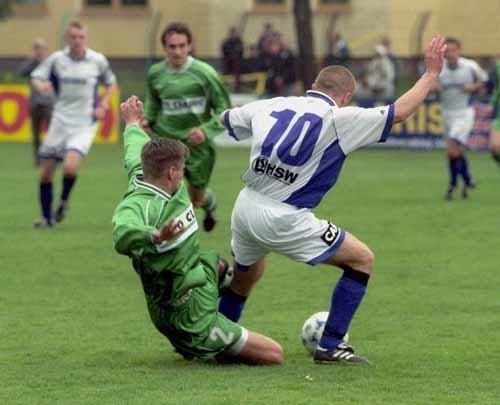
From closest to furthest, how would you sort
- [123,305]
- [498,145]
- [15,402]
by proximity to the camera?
1. [15,402]
2. [123,305]
3. [498,145]

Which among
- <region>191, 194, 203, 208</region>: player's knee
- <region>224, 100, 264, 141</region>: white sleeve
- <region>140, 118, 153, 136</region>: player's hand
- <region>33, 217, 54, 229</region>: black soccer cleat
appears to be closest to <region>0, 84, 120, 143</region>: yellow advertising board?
<region>33, 217, 54, 229</region>: black soccer cleat

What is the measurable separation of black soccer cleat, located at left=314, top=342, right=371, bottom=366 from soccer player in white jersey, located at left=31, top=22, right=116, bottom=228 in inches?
318

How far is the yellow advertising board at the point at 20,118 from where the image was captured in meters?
31.0

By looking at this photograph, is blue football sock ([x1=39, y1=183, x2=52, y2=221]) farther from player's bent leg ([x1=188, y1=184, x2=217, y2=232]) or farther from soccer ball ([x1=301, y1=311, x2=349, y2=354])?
soccer ball ([x1=301, y1=311, x2=349, y2=354])

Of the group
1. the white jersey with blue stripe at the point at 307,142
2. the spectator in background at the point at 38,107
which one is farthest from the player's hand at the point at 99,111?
the spectator in background at the point at 38,107

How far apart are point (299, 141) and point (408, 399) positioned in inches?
65.4

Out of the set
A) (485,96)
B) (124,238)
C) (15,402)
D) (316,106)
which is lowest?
(485,96)

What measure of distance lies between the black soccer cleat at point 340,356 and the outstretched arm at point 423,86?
1.32 metres

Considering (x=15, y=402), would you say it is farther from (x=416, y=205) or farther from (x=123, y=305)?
(x=416, y=205)

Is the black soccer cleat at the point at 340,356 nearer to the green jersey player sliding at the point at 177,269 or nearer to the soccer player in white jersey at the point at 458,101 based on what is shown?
the green jersey player sliding at the point at 177,269

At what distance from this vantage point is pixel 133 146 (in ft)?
30.0

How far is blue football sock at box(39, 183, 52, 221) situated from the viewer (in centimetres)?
1627

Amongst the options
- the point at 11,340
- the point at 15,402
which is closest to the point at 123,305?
the point at 11,340

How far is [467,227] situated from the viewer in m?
16.4
